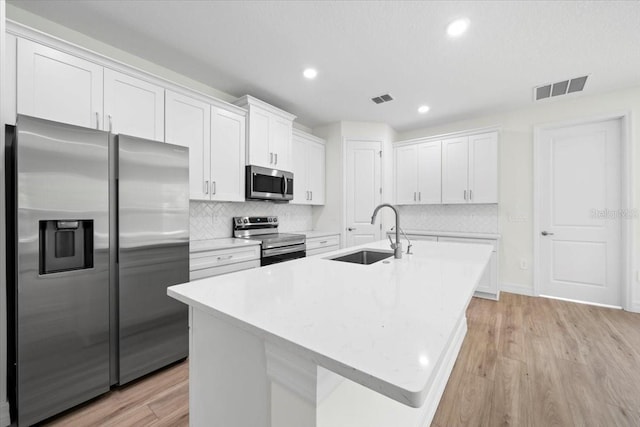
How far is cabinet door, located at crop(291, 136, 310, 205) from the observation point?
3.97 metres

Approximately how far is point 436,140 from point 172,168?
373 cm

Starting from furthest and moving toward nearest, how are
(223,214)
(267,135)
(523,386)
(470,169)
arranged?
(470,169)
(267,135)
(223,214)
(523,386)

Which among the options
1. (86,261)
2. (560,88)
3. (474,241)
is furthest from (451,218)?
(86,261)

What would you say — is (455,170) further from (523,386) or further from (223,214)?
(223,214)

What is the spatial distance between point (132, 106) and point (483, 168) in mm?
4195

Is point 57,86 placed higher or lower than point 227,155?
higher

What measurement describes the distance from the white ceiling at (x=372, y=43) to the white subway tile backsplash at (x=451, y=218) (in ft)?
5.30

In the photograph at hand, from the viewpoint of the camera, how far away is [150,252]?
6.38 ft

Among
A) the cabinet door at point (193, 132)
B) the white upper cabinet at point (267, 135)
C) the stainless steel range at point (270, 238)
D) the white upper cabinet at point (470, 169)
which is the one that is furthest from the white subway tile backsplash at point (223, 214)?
the white upper cabinet at point (470, 169)

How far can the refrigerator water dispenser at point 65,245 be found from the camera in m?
1.54

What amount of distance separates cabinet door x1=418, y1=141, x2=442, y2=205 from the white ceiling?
98 centimetres

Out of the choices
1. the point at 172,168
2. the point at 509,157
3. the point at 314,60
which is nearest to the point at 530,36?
the point at 314,60

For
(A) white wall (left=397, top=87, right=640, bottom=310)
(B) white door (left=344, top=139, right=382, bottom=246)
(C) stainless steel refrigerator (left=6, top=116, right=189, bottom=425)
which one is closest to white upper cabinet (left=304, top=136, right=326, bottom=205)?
(B) white door (left=344, top=139, right=382, bottom=246)

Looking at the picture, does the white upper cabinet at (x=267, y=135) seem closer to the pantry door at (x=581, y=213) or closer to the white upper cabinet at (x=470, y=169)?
the white upper cabinet at (x=470, y=169)
